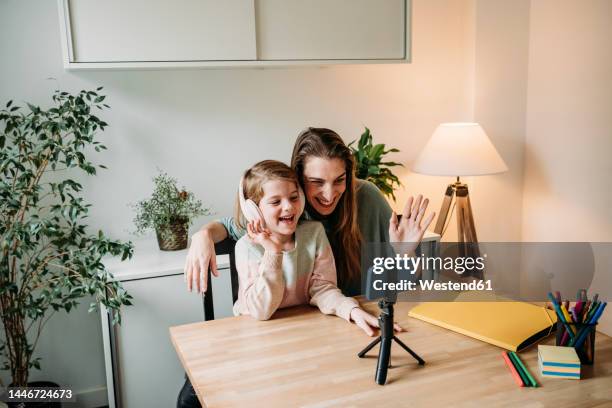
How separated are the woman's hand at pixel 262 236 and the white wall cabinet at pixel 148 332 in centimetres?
85

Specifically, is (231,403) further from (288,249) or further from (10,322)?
(10,322)

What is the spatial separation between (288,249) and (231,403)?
0.63 meters

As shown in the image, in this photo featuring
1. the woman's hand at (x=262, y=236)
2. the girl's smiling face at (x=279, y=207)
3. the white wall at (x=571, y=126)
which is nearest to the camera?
the woman's hand at (x=262, y=236)

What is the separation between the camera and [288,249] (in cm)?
170

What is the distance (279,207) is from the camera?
1.65 m

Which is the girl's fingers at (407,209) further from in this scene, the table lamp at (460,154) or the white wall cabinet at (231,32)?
the table lamp at (460,154)

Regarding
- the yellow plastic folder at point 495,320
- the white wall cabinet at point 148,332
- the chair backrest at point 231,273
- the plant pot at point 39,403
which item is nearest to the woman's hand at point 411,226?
the yellow plastic folder at point 495,320

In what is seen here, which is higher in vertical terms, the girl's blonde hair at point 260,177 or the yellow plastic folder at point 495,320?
the girl's blonde hair at point 260,177

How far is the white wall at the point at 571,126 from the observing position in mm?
2730

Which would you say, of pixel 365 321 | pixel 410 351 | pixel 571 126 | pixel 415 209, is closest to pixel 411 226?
pixel 415 209

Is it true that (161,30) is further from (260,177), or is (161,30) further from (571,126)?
(571,126)

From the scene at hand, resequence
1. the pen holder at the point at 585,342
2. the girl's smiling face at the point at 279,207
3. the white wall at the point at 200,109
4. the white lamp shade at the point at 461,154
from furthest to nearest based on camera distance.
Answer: the white lamp shade at the point at 461,154 < the white wall at the point at 200,109 < the girl's smiling face at the point at 279,207 < the pen holder at the point at 585,342

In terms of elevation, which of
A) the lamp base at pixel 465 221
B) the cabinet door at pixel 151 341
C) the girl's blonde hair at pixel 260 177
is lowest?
the cabinet door at pixel 151 341

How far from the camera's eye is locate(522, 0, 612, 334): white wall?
8.96 ft
